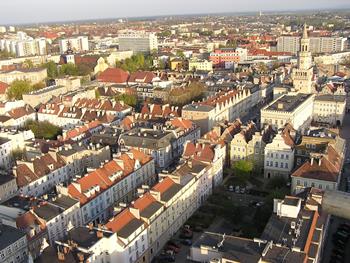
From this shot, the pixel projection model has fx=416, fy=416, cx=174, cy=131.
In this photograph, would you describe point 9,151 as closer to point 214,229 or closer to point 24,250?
point 24,250

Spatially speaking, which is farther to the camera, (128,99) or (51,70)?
(51,70)

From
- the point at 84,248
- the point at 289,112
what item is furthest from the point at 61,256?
the point at 289,112

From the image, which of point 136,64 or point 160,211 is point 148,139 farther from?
point 136,64

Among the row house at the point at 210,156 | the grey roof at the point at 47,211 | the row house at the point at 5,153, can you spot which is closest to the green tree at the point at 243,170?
the row house at the point at 210,156

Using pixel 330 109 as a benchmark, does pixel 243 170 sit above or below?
below

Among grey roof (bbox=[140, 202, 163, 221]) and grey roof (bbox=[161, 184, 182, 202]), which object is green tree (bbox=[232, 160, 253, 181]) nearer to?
grey roof (bbox=[161, 184, 182, 202])

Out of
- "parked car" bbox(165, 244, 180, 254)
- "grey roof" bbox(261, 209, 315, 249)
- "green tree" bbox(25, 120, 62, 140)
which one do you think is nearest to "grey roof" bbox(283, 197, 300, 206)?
"grey roof" bbox(261, 209, 315, 249)
